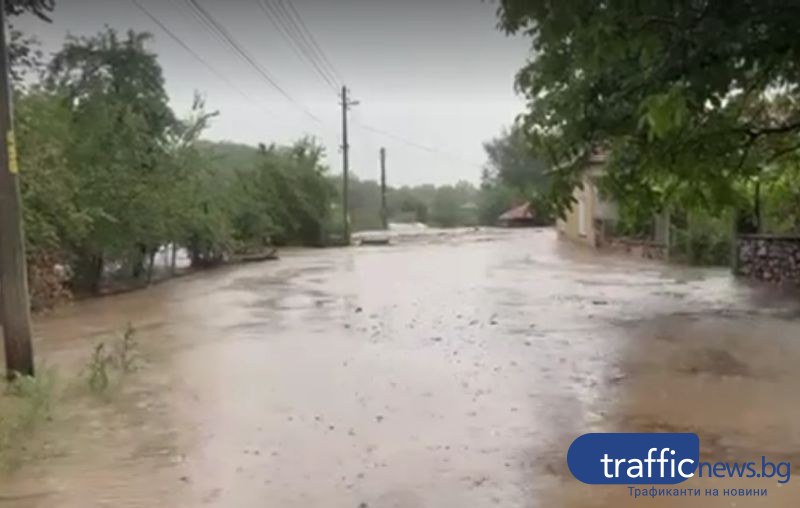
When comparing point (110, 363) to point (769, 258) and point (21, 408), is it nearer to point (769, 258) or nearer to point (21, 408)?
point (21, 408)

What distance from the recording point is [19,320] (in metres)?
7.86

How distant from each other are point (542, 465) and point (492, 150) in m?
61.8

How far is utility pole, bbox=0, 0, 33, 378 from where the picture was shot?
25.3ft

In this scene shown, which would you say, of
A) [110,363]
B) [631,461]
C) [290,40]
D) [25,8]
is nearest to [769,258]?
[290,40]

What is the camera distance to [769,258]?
1733cm

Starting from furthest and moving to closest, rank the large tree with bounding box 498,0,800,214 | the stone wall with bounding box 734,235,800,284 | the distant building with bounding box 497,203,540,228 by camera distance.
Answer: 1. the distant building with bounding box 497,203,540,228
2. the stone wall with bounding box 734,235,800,284
3. the large tree with bounding box 498,0,800,214

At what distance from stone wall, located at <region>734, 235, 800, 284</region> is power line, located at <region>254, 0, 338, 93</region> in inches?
397

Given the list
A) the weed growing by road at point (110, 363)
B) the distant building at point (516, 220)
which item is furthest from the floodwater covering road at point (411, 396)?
the distant building at point (516, 220)

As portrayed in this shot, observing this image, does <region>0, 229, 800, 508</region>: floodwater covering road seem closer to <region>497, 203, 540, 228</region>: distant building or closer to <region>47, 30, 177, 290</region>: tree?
<region>47, 30, 177, 290</region>: tree

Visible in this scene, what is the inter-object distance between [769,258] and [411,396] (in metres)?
12.1

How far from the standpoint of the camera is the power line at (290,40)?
5.25 m

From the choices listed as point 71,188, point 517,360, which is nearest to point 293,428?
point 517,360

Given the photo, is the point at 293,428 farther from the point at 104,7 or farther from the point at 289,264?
the point at 289,264

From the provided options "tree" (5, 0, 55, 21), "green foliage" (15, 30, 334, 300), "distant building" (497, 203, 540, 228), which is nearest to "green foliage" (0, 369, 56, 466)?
"tree" (5, 0, 55, 21)
